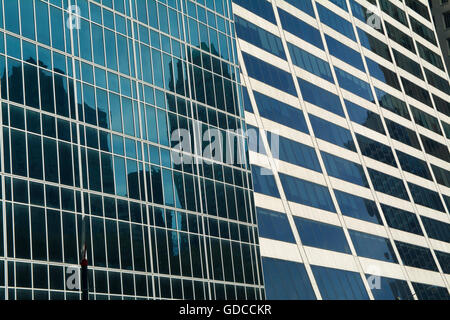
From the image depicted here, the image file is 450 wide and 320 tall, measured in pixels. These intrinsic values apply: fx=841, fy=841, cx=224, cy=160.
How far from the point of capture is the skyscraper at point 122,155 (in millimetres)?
45312

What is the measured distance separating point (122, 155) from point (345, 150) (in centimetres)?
3594

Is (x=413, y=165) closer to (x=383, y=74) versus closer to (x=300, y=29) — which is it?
(x=383, y=74)

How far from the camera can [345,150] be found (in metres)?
82.9

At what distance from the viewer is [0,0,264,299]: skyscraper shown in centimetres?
4531

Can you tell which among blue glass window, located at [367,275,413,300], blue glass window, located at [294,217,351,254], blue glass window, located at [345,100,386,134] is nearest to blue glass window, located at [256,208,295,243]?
blue glass window, located at [294,217,351,254]

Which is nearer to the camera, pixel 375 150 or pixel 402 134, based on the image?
pixel 375 150

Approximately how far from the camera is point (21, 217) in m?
44.1

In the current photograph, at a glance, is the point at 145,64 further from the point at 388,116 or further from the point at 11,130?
the point at 388,116

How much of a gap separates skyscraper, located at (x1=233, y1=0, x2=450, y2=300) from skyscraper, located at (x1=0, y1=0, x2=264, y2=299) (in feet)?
19.9

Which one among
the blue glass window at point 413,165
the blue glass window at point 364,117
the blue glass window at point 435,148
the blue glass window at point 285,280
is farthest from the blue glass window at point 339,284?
the blue glass window at point 435,148

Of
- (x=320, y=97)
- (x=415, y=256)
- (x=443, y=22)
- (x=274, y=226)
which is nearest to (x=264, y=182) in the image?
(x=274, y=226)

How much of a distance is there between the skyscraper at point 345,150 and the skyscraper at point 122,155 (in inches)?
239
